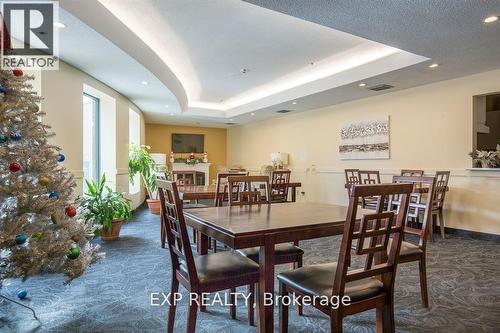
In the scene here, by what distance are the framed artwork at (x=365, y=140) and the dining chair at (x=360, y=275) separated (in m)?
4.40

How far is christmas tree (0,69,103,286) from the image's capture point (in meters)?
1.98

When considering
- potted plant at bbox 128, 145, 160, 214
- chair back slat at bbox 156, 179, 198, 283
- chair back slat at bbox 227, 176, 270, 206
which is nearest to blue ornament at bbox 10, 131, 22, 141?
chair back slat at bbox 156, 179, 198, 283

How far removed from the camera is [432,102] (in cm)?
496

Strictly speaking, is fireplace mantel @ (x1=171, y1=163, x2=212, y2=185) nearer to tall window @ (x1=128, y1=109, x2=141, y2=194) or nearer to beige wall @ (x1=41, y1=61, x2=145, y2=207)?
tall window @ (x1=128, y1=109, x2=141, y2=194)

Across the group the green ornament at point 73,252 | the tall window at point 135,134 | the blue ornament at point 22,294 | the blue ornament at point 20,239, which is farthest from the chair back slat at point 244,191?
the tall window at point 135,134

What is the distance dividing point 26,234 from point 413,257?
2.64 meters

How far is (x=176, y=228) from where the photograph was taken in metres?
1.72

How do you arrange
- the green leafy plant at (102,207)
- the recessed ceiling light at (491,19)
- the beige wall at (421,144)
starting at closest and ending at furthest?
the recessed ceiling light at (491,19) → the green leafy plant at (102,207) → the beige wall at (421,144)

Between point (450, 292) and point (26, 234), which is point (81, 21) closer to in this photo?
point (26, 234)

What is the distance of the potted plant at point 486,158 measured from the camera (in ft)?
13.8

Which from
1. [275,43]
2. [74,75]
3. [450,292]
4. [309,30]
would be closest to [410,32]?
[309,30]

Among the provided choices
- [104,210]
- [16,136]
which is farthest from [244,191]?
[104,210]

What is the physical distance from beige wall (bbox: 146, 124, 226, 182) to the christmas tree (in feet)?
25.4

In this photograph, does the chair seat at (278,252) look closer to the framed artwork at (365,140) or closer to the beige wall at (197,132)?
the framed artwork at (365,140)
